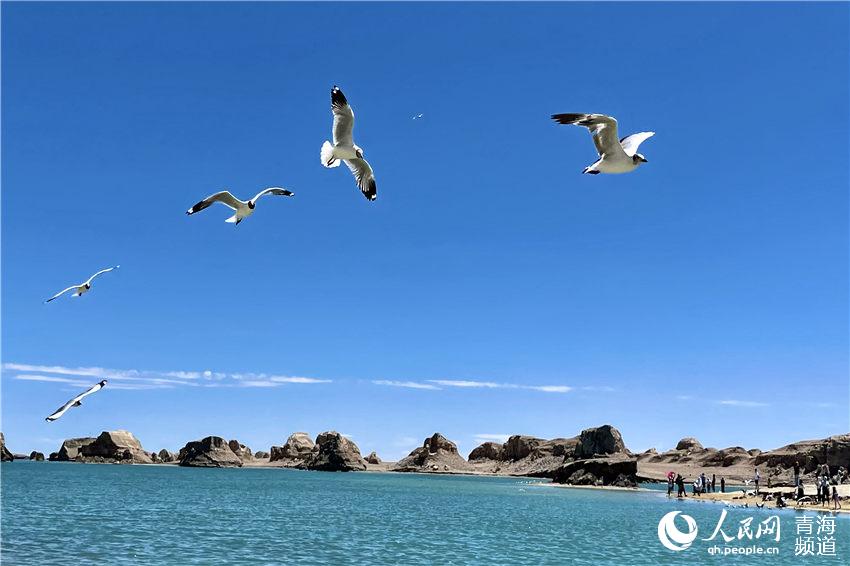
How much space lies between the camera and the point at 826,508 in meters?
59.8

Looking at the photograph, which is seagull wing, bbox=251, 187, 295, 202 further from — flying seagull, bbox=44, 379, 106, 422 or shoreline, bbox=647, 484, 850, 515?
shoreline, bbox=647, 484, 850, 515

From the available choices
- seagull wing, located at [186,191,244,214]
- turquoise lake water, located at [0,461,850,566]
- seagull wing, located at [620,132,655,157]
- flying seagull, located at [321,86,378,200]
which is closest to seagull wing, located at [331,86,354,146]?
flying seagull, located at [321,86,378,200]

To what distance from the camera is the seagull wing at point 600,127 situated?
19641 millimetres

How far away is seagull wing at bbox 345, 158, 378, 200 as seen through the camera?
74.7 ft

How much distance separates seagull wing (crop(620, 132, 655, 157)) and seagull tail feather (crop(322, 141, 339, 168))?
8234 millimetres

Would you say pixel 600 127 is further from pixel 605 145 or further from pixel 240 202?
pixel 240 202

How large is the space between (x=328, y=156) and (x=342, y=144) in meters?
0.54

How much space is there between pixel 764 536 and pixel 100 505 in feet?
167

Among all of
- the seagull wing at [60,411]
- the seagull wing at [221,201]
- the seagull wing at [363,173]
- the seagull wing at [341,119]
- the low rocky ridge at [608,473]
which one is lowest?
the low rocky ridge at [608,473]

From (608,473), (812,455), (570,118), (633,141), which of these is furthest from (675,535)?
(812,455)

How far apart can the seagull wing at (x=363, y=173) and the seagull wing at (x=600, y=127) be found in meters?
6.17

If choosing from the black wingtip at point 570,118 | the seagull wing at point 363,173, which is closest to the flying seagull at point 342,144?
the seagull wing at point 363,173

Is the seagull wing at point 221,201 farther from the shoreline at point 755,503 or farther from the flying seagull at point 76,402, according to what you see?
the shoreline at point 755,503

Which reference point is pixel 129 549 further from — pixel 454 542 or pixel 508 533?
pixel 508 533
